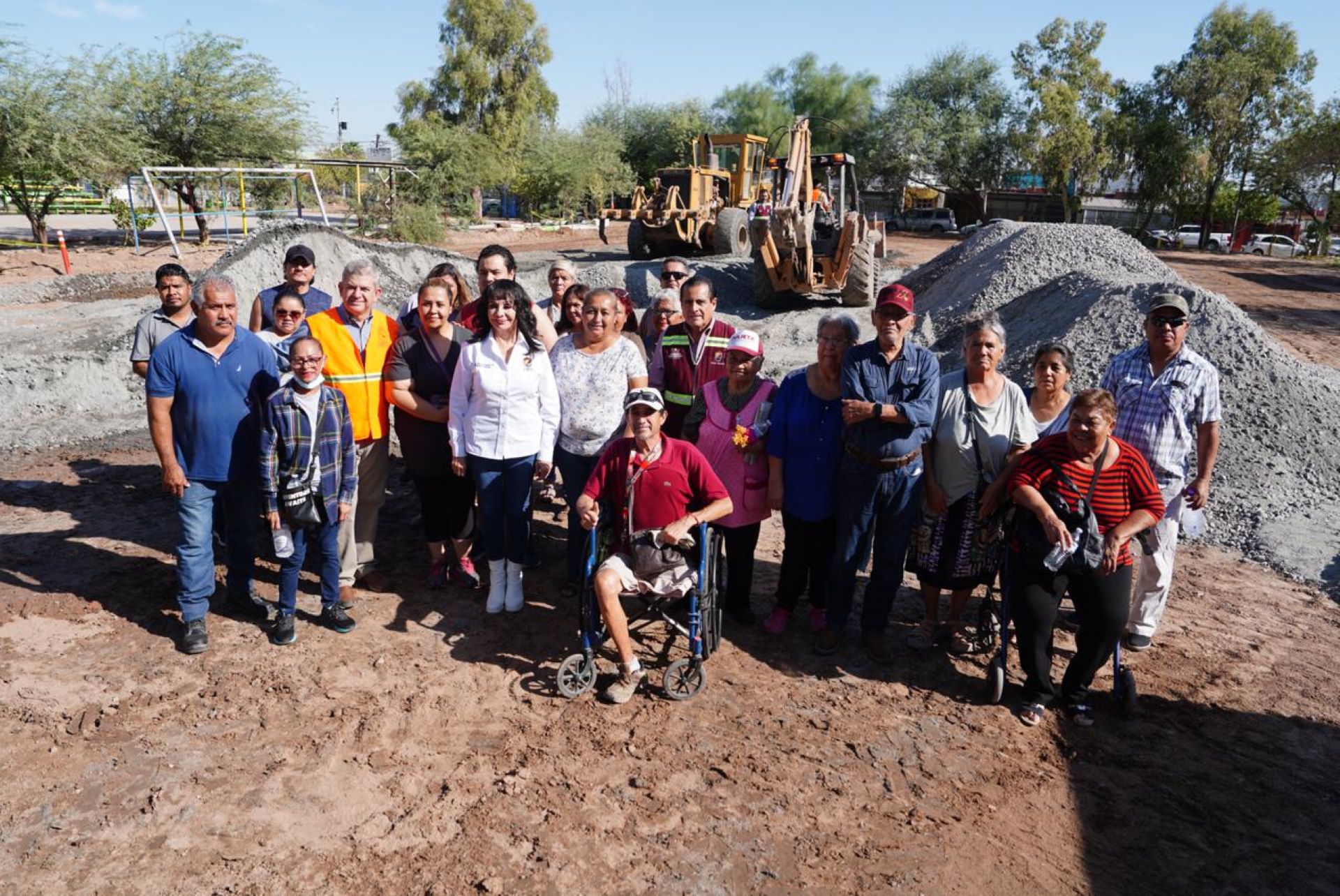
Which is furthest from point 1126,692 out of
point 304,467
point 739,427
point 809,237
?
point 809,237

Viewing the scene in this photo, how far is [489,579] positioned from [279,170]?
16.0 metres

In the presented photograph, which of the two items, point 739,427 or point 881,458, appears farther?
point 739,427

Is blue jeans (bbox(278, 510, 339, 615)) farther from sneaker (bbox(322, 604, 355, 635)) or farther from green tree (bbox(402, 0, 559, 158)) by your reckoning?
green tree (bbox(402, 0, 559, 158))

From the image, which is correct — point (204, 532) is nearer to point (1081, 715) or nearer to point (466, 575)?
point (466, 575)

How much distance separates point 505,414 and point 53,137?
912 inches

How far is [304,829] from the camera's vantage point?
10.2 feet

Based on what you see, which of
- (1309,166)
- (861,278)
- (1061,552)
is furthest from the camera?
(1309,166)

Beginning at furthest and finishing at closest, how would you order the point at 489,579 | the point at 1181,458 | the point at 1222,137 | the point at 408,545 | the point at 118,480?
the point at 1222,137, the point at 118,480, the point at 408,545, the point at 489,579, the point at 1181,458

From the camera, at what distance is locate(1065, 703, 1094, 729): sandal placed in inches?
153

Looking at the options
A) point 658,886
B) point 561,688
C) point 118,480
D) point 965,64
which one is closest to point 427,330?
point 561,688

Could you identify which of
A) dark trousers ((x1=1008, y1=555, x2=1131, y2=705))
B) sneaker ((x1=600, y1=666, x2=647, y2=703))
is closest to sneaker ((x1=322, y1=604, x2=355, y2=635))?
sneaker ((x1=600, y1=666, x2=647, y2=703))

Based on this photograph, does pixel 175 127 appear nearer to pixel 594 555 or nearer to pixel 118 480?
pixel 118 480

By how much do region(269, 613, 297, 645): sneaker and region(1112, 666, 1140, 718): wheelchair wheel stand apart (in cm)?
402

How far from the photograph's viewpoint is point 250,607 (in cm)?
462
